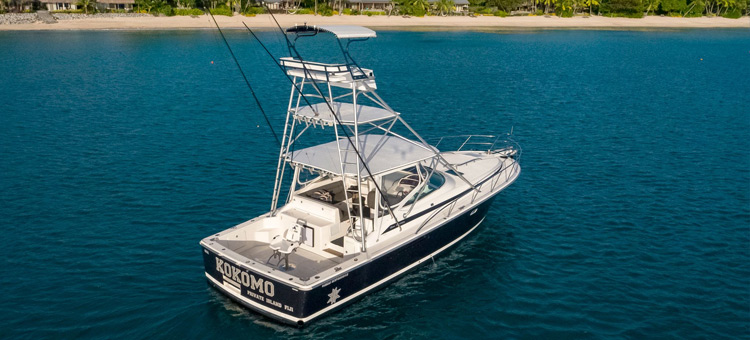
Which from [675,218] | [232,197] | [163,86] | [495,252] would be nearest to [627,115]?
[675,218]

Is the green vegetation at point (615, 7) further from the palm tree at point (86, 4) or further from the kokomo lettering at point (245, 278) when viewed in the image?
the kokomo lettering at point (245, 278)

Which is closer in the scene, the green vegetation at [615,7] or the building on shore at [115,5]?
the building on shore at [115,5]

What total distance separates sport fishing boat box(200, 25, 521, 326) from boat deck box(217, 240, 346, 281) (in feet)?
0.10

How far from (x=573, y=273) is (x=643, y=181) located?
10.7 metres

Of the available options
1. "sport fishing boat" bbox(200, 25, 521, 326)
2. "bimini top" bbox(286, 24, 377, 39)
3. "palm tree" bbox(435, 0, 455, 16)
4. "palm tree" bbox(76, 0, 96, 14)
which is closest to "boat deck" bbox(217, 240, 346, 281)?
"sport fishing boat" bbox(200, 25, 521, 326)

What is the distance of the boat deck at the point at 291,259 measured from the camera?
1711 centimetres

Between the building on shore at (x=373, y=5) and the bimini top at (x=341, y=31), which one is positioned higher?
the building on shore at (x=373, y=5)

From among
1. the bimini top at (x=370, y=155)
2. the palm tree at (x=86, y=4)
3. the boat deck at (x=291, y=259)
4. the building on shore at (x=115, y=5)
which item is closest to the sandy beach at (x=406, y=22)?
the palm tree at (x=86, y=4)

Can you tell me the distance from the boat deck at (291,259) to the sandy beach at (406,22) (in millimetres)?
83429

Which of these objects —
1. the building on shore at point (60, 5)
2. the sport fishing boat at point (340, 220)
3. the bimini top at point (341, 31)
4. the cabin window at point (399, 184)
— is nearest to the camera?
the sport fishing boat at point (340, 220)

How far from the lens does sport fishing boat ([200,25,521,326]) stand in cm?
1614

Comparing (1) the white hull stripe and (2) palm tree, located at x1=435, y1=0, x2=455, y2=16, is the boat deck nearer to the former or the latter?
(1) the white hull stripe

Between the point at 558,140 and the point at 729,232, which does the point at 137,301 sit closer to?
the point at 729,232

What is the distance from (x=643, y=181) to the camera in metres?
28.2
